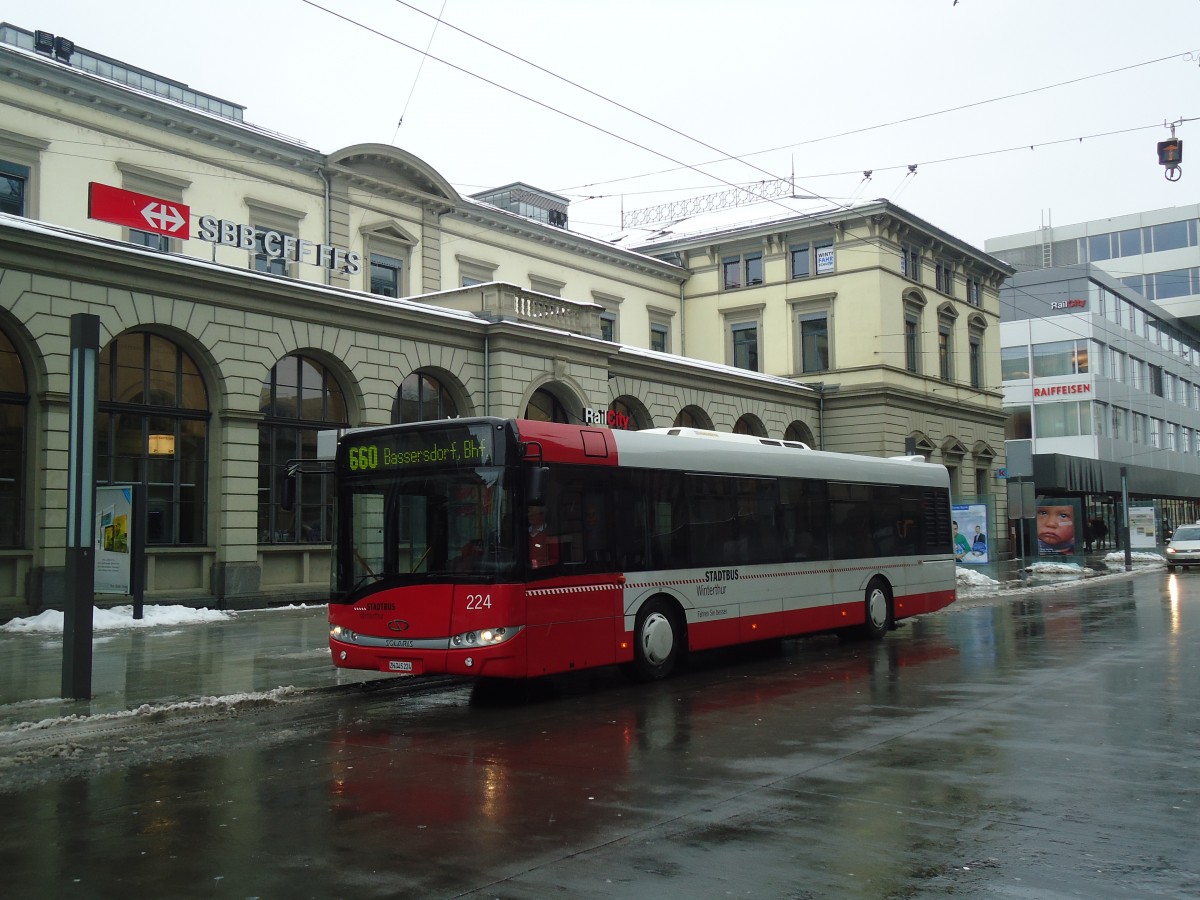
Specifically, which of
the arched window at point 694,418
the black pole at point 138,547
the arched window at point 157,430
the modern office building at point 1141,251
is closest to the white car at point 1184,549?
the arched window at point 694,418

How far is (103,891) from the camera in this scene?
5598mm

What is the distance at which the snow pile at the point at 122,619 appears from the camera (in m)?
18.2

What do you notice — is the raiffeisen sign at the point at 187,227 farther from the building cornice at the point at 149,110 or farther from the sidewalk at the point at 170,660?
the sidewalk at the point at 170,660

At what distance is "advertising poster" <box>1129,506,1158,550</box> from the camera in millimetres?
53219

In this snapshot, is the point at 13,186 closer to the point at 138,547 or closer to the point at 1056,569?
the point at 138,547

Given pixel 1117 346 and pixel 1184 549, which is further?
pixel 1117 346

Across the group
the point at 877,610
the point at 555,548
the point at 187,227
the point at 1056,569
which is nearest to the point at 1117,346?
the point at 1056,569

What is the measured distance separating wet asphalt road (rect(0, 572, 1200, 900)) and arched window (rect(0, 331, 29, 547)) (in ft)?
33.9

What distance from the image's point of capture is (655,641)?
13555mm

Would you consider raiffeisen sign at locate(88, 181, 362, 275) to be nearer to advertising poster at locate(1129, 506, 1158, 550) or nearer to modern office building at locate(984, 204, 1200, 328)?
advertising poster at locate(1129, 506, 1158, 550)

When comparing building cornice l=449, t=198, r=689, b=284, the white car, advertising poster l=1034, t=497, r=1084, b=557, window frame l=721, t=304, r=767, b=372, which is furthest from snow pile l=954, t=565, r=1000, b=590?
building cornice l=449, t=198, r=689, b=284

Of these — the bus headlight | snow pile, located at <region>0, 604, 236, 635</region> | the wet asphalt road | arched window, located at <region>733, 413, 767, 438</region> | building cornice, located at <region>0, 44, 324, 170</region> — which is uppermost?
building cornice, located at <region>0, 44, 324, 170</region>

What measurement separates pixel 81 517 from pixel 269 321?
12363mm

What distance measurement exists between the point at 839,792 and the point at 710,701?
4455mm
